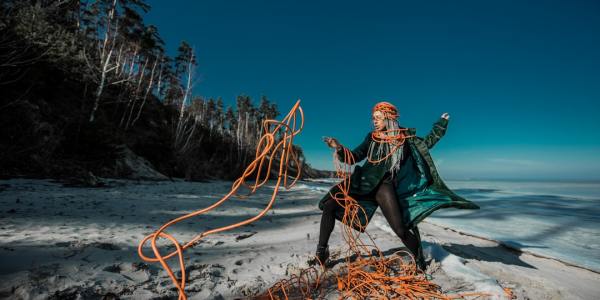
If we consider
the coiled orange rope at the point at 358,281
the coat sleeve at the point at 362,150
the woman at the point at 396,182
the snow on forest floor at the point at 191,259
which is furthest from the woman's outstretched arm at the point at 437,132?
the snow on forest floor at the point at 191,259

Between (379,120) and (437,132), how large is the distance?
50 centimetres

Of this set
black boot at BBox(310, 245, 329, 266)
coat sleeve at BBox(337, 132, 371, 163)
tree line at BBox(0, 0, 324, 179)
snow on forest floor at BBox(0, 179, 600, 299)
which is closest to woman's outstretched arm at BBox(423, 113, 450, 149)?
coat sleeve at BBox(337, 132, 371, 163)

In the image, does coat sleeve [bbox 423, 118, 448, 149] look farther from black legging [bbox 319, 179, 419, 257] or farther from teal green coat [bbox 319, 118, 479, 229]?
black legging [bbox 319, 179, 419, 257]

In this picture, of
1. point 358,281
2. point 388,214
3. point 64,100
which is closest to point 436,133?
point 388,214

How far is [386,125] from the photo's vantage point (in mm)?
2219

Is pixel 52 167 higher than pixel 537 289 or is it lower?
higher

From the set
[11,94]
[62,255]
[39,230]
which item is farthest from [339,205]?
[11,94]

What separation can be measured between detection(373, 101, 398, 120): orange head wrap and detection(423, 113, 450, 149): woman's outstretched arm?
338 mm

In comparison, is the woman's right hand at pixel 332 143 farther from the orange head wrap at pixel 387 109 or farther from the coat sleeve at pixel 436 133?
the coat sleeve at pixel 436 133

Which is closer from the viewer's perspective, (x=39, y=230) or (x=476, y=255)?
(x=39, y=230)

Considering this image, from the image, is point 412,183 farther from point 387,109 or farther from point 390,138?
point 387,109

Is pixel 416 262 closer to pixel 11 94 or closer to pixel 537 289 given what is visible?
pixel 537 289

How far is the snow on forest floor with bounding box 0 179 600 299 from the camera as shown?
5.04ft

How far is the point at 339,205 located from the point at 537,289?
148cm
